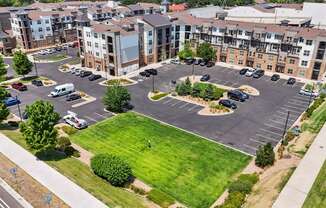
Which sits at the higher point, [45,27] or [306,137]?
[45,27]

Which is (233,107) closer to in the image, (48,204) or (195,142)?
(195,142)

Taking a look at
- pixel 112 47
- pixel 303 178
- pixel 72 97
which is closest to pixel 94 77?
pixel 112 47

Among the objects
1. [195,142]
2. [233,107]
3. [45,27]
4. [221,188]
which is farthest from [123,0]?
[221,188]

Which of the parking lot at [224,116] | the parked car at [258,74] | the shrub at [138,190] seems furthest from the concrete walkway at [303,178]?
the parked car at [258,74]

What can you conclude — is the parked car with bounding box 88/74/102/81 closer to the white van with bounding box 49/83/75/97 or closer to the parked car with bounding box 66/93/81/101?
the white van with bounding box 49/83/75/97

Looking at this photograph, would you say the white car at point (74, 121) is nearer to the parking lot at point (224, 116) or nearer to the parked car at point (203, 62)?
the parking lot at point (224, 116)

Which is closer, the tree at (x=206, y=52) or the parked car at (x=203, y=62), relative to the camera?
the tree at (x=206, y=52)
